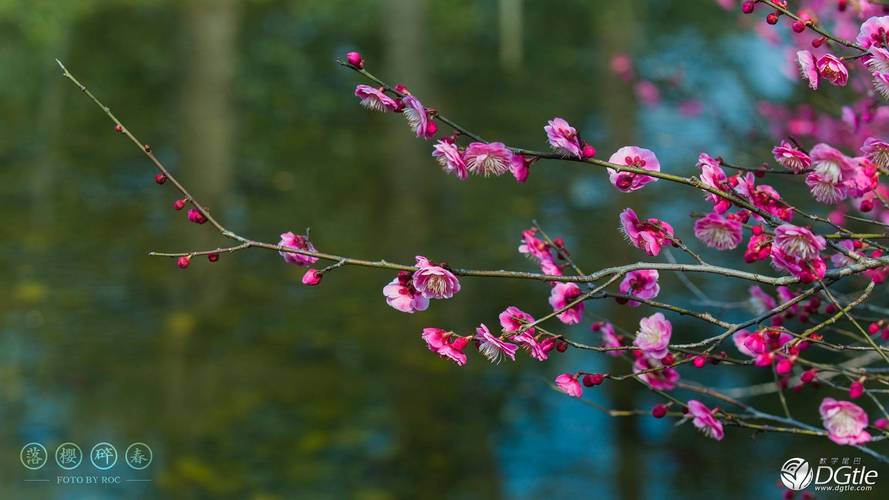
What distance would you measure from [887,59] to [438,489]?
190 inches

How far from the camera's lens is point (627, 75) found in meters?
6.87

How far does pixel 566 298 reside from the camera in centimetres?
196

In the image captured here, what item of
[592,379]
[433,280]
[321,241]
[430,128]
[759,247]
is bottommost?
[321,241]

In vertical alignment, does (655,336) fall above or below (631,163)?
below

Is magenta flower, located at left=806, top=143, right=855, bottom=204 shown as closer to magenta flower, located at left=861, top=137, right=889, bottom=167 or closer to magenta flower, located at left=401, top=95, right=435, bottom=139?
magenta flower, located at left=861, top=137, right=889, bottom=167

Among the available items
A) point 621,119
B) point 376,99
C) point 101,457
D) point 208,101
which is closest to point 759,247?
point 376,99

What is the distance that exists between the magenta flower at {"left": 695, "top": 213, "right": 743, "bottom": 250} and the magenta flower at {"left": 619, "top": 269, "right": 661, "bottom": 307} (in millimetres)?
136

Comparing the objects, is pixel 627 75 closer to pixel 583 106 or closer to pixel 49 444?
pixel 49 444

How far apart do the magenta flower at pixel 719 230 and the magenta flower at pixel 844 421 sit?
0.36 metres

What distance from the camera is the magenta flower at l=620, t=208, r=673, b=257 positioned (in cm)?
181

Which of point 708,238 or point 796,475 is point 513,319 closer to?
point 708,238

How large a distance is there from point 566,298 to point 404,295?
0.35 m

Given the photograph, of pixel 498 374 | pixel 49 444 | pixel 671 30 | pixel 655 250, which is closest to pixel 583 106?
pixel 671 30

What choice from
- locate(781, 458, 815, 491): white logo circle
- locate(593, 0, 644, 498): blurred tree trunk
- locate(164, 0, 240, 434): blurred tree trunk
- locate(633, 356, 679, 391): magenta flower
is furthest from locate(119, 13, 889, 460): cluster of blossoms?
locate(593, 0, 644, 498): blurred tree trunk
